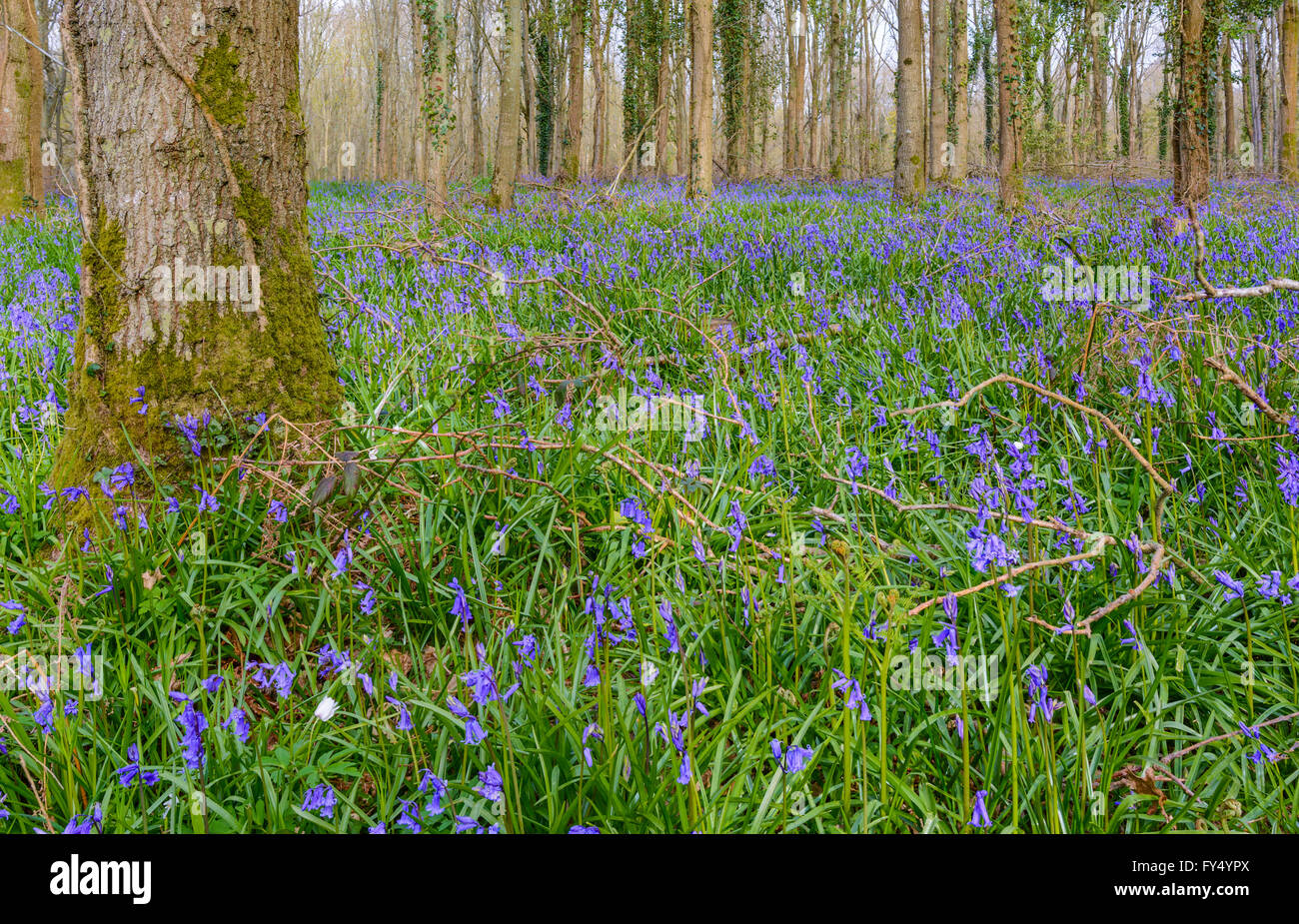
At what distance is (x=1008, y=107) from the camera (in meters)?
9.85

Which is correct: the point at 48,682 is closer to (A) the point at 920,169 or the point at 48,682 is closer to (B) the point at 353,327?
(B) the point at 353,327

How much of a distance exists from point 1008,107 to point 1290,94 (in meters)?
10.9

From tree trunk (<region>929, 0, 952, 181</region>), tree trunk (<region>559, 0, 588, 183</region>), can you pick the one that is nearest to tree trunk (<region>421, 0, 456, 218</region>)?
tree trunk (<region>929, 0, 952, 181</region>)

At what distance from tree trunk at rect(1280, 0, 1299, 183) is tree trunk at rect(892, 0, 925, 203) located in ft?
29.8

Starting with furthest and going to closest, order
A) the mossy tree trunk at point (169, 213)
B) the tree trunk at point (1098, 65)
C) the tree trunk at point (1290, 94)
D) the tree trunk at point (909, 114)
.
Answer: the tree trunk at point (1098, 65) < the tree trunk at point (1290, 94) < the tree trunk at point (909, 114) < the mossy tree trunk at point (169, 213)

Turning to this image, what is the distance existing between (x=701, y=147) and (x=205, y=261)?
33.0ft

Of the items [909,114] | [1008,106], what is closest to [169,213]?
[1008,106]

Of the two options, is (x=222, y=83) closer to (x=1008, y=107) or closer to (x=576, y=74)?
(x=1008, y=107)

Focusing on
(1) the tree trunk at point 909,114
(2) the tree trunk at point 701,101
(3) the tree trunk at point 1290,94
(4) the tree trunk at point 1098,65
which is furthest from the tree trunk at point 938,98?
(4) the tree trunk at point 1098,65

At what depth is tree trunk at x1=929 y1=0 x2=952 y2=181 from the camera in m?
13.6

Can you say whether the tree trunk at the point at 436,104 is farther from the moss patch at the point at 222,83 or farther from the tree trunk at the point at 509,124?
the moss patch at the point at 222,83

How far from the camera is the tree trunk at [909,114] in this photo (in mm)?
12016

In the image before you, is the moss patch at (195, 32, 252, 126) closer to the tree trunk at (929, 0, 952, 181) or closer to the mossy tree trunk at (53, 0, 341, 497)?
the mossy tree trunk at (53, 0, 341, 497)

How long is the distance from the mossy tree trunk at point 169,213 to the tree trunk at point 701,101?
917 centimetres
